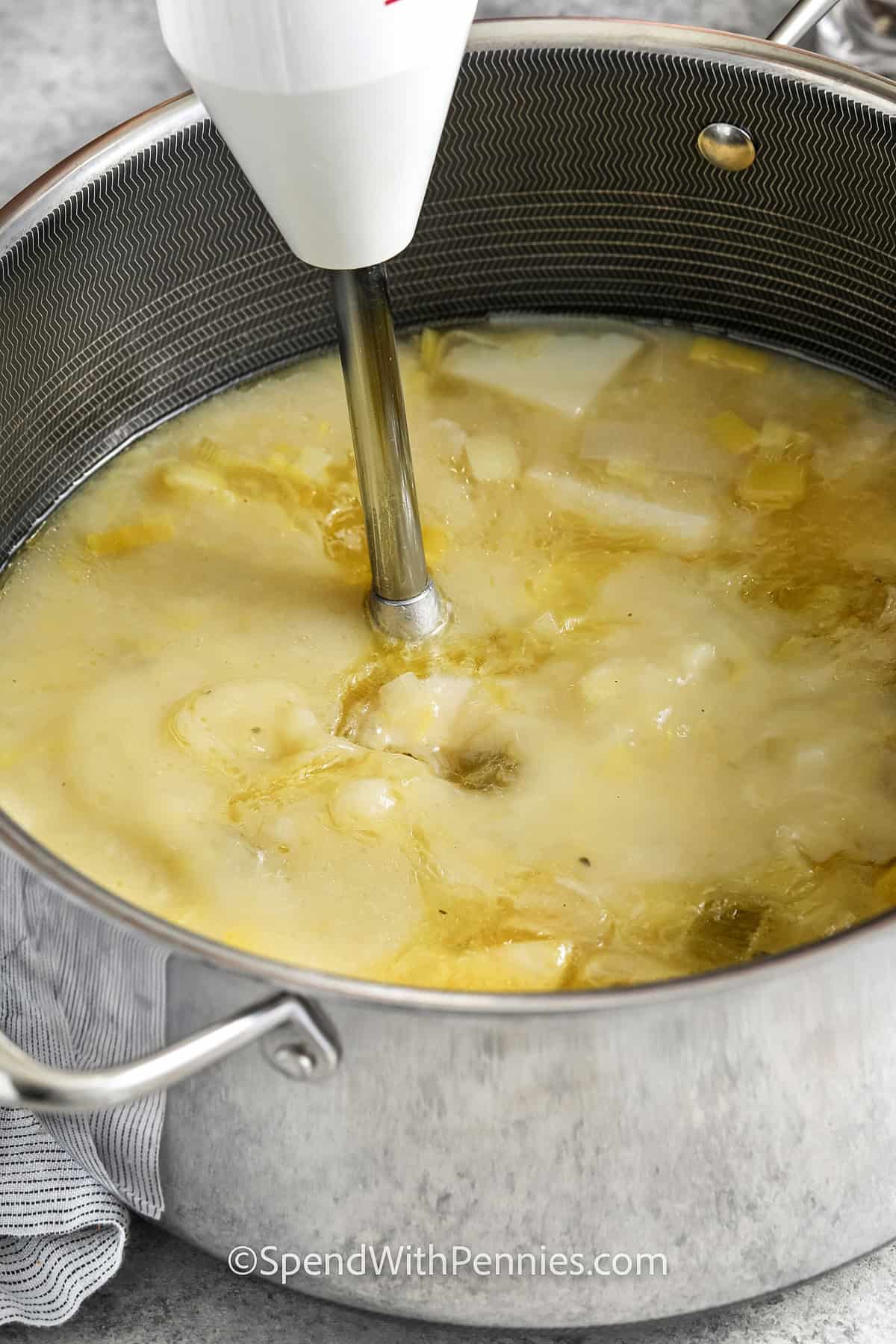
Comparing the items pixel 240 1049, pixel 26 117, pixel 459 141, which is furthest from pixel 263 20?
pixel 26 117

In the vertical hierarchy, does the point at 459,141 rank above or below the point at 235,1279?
above

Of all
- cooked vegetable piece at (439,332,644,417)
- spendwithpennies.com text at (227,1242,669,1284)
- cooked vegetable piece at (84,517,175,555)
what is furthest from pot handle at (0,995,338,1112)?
cooked vegetable piece at (439,332,644,417)

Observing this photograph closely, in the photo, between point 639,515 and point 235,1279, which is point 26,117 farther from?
point 235,1279

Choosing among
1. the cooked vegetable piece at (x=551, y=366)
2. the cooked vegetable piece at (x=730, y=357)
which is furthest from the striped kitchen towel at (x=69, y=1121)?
the cooked vegetable piece at (x=730, y=357)

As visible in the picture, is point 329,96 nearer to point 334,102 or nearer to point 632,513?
point 334,102

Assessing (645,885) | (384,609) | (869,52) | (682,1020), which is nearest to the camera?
(682,1020)

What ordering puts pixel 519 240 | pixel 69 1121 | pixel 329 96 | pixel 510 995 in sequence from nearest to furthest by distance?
pixel 510 995
pixel 329 96
pixel 69 1121
pixel 519 240

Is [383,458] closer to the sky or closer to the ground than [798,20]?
closer to the ground

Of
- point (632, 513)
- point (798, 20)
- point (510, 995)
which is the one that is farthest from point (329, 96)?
point (798, 20)
